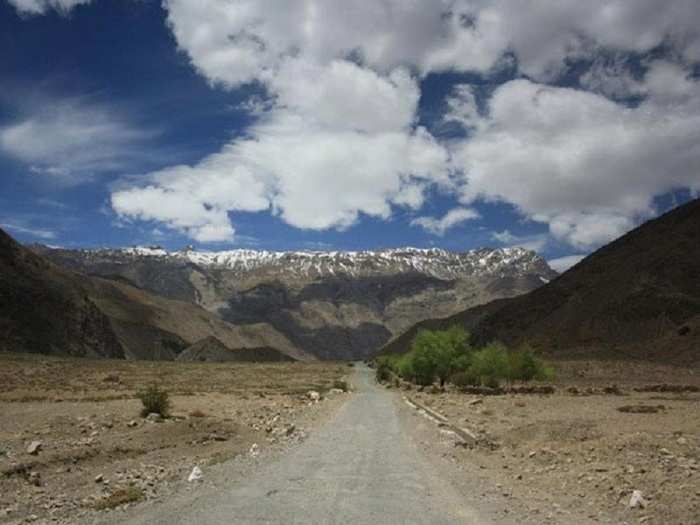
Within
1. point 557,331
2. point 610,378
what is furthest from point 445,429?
point 557,331

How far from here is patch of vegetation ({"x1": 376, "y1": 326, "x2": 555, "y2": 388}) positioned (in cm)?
6675

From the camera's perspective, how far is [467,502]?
1326cm

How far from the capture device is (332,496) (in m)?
13.3

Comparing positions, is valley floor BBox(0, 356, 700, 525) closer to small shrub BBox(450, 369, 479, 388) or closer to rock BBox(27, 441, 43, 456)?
rock BBox(27, 441, 43, 456)

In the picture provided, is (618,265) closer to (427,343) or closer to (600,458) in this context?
(427,343)

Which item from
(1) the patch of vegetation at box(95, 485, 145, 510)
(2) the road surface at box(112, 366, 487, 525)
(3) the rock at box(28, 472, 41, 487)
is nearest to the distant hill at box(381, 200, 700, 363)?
(2) the road surface at box(112, 366, 487, 525)

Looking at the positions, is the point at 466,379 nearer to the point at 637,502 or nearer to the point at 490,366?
the point at 490,366

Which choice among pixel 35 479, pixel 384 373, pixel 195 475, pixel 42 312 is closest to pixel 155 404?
pixel 35 479

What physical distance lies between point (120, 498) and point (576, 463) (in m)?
11.0

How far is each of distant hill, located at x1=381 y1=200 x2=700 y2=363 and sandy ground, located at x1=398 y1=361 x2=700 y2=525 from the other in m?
71.0

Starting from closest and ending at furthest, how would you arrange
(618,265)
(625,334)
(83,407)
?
1. (83,407)
2. (625,334)
3. (618,265)

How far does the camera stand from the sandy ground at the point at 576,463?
12.5 metres

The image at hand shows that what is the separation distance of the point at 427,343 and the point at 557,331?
2635 inches

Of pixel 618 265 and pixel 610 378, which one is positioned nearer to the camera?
pixel 610 378
